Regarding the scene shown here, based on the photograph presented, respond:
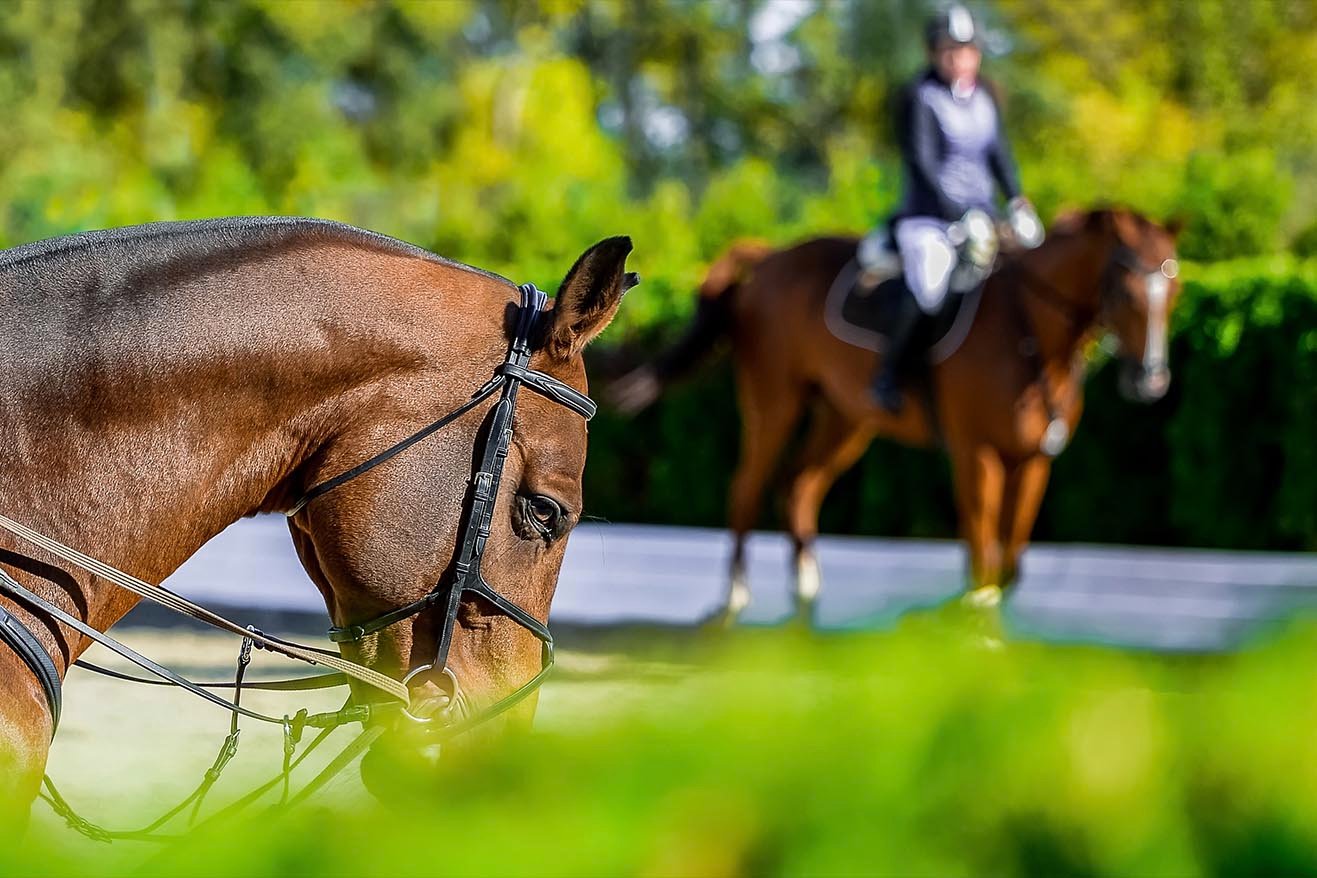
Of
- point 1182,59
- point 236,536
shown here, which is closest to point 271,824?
point 236,536

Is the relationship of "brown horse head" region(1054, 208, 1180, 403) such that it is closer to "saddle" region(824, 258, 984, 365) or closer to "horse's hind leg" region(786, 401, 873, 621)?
"saddle" region(824, 258, 984, 365)

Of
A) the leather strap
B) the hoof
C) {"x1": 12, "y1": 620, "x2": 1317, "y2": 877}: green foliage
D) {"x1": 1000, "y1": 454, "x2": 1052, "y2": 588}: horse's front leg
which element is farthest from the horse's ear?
{"x1": 1000, "y1": 454, "x2": 1052, "y2": 588}: horse's front leg

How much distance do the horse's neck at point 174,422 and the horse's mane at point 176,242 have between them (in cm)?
9

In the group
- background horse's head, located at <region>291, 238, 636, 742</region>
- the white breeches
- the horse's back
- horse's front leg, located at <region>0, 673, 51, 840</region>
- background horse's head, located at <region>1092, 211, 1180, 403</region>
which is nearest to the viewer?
horse's front leg, located at <region>0, 673, 51, 840</region>

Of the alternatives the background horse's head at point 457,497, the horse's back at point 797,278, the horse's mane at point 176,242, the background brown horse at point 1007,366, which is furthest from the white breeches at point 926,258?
the horse's mane at point 176,242

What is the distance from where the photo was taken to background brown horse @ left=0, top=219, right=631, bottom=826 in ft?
7.43

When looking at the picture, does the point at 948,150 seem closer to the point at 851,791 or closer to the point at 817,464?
the point at 817,464

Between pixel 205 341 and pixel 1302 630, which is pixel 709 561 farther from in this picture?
pixel 1302 630

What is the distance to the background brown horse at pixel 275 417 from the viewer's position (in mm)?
2264

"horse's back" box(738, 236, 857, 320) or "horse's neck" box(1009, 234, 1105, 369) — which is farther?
"horse's back" box(738, 236, 857, 320)

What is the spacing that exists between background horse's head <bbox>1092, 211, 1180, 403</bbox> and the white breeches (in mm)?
797

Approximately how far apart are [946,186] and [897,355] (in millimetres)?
947

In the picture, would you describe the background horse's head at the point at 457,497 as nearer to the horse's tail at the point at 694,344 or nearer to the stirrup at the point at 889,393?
the stirrup at the point at 889,393

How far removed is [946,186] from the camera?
8.18 m
